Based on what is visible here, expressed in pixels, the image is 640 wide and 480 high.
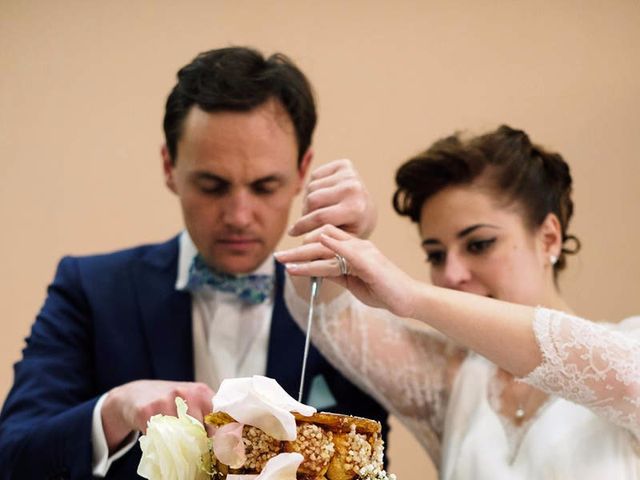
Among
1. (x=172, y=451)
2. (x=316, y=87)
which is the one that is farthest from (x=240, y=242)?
(x=316, y=87)

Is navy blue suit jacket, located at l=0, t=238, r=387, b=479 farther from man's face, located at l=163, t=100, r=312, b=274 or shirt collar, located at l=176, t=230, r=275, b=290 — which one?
man's face, located at l=163, t=100, r=312, b=274

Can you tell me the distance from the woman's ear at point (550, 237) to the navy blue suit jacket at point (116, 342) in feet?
1.40

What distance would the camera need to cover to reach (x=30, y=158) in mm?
2820

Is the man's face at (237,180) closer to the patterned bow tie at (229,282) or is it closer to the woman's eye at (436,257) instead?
the patterned bow tie at (229,282)

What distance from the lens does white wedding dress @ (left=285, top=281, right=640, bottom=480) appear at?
1.24 metres

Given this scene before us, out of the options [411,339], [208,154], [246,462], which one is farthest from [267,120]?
[246,462]

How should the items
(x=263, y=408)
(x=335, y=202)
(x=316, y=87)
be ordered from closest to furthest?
(x=263, y=408)
(x=335, y=202)
(x=316, y=87)

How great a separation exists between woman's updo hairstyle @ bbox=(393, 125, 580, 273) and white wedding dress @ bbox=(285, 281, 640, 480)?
0.25m

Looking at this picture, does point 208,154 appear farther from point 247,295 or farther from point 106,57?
point 106,57

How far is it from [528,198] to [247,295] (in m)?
0.56

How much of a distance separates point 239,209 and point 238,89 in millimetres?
225

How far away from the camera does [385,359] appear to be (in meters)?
1.57

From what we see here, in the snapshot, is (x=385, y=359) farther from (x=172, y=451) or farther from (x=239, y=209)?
(x=172, y=451)

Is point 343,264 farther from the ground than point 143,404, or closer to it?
farther from the ground
